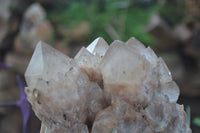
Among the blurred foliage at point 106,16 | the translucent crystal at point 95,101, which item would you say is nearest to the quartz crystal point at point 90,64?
the translucent crystal at point 95,101

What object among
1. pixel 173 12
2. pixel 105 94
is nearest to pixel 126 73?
pixel 105 94

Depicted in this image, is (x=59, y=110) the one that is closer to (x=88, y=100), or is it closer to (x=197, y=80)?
(x=88, y=100)

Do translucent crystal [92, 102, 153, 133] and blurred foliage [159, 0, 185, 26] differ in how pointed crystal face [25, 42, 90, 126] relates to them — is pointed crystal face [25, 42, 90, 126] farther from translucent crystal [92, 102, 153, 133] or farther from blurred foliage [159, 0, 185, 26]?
blurred foliage [159, 0, 185, 26]

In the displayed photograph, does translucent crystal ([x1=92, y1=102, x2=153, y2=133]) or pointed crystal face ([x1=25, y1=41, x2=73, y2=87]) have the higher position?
pointed crystal face ([x1=25, y1=41, x2=73, y2=87])

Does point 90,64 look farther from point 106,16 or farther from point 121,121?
point 106,16

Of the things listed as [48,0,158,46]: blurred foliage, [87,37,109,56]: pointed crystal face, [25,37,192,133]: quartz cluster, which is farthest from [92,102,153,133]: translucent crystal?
[48,0,158,46]: blurred foliage

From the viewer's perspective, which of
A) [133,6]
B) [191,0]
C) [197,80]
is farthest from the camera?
[133,6]

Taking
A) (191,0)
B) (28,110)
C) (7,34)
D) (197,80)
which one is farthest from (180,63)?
(28,110)
